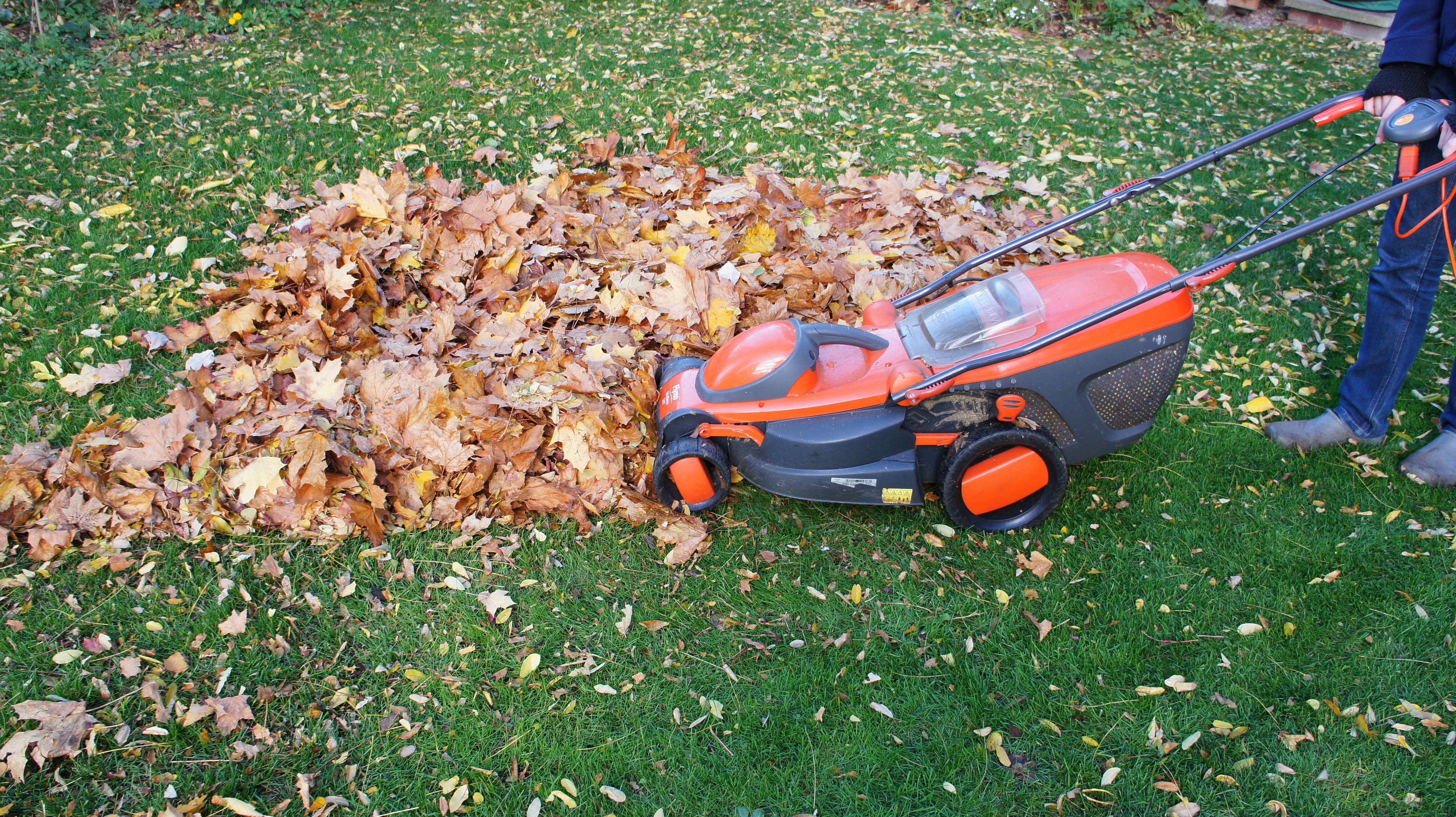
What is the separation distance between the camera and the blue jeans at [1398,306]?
2713mm

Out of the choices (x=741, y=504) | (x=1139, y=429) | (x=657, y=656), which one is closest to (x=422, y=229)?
(x=741, y=504)

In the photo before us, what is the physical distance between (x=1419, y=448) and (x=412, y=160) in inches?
199

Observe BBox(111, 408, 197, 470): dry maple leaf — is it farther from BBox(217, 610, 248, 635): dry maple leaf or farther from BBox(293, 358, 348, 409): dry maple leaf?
BBox(217, 610, 248, 635): dry maple leaf

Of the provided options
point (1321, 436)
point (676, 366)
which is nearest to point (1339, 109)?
point (1321, 436)

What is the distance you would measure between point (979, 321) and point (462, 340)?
200 cm

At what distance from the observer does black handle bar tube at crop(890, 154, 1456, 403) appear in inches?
90.1

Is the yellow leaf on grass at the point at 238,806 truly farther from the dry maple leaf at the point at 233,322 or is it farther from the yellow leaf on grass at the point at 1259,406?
the yellow leaf on grass at the point at 1259,406

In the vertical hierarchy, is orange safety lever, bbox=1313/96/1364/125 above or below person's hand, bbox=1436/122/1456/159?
above

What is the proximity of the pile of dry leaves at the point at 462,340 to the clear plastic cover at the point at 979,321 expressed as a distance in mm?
909

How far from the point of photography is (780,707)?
7.89ft

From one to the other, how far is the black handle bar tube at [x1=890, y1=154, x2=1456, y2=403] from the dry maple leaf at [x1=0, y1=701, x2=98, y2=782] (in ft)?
7.79

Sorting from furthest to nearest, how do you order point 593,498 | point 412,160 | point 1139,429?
point 412,160, point 593,498, point 1139,429

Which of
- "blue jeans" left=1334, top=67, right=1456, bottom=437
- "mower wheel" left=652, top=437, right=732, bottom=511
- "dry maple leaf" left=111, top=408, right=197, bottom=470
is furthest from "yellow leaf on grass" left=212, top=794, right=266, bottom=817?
"blue jeans" left=1334, top=67, right=1456, bottom=437

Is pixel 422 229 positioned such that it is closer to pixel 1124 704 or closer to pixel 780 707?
pixel 780 707
